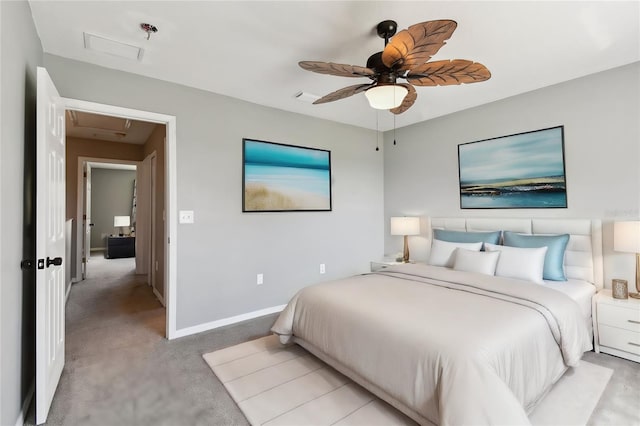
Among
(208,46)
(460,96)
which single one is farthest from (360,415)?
(460,96)

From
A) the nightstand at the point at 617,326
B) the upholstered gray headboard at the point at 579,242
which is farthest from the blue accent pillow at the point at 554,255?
the nightstand at the point at 617,326

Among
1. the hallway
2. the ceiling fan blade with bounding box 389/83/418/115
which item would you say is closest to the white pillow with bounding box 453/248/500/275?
the ceiling fan blade with bounding box 389/83/418/115

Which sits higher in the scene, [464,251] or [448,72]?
[448,72]

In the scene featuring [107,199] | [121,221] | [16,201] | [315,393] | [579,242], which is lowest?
[315,393]

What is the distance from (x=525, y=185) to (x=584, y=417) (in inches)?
88.1

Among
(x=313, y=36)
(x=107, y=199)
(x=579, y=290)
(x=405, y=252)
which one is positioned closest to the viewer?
(x=313, y=36)

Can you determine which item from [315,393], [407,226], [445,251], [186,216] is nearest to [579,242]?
[445,251]

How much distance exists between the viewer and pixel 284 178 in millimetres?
3789

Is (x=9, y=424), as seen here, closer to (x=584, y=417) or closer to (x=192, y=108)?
(x=192, y=108)

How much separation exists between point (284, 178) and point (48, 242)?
2343 millimetres

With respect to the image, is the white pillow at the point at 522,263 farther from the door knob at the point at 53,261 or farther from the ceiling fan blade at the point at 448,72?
the door knob at the point at 53,261

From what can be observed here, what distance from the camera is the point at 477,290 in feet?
7.80

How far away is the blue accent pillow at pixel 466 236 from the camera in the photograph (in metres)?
3.31

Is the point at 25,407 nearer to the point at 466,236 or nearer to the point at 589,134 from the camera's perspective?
the point at 466,236
